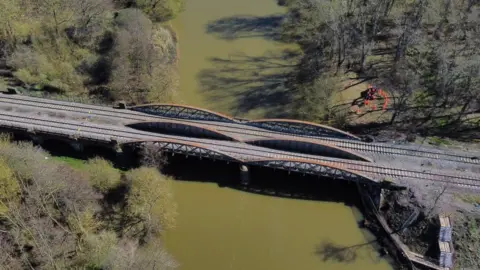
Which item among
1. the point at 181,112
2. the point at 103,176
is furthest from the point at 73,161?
the point at 181,112

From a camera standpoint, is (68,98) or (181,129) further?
(68,98)

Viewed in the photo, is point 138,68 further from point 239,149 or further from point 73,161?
point 239,149

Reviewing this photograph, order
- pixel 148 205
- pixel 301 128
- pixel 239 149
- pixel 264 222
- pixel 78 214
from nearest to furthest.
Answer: pixel 78 214 → pixel 148 205 → pixel 264 222 → pixel 239 149 → pixel 301 128

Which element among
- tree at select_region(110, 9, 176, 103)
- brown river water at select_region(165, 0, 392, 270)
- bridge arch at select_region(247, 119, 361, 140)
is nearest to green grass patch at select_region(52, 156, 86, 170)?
tree at select_region(110, 9, 176, 103)

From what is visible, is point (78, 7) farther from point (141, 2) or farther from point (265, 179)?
point (265, 179)

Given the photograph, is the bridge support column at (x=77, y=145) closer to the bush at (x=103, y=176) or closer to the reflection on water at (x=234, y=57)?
the bush at (x=103, y=176)

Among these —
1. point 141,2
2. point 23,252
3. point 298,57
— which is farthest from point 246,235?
point 141,2

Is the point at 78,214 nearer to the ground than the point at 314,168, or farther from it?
nearer to the ground
